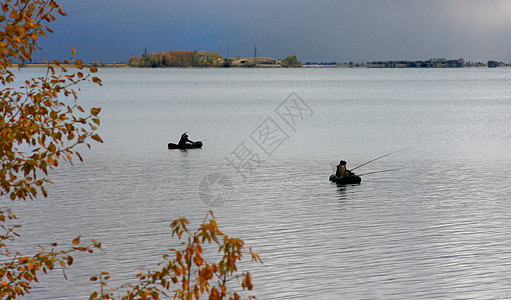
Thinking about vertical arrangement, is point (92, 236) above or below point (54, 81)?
below

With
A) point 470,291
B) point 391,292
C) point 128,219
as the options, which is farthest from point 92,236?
point 470,291

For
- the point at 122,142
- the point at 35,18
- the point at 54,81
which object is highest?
the point at 35,18

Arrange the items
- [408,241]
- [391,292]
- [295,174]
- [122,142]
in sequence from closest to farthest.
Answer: [391,292]
[408,241]
[295,174]
[122,142]

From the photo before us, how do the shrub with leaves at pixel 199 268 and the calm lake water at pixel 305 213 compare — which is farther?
the calm lake water at pixel 305 213

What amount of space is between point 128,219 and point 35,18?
1623cm

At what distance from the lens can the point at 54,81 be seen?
6895 mm

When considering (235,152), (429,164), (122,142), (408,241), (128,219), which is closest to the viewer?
(408,241)

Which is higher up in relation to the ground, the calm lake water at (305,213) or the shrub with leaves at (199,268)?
the shrub with leaves at (199,268)

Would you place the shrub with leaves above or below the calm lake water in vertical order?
above

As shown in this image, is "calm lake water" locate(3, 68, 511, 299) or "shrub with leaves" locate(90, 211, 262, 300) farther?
"calm lake water" locate(3, 68, 511, 299)

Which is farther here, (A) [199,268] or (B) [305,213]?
(B) [305,213]

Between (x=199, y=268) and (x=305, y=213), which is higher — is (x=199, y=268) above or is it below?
above

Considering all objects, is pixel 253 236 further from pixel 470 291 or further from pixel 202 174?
pixel 202 174

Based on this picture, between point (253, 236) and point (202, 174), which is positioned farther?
point (202, 174)
